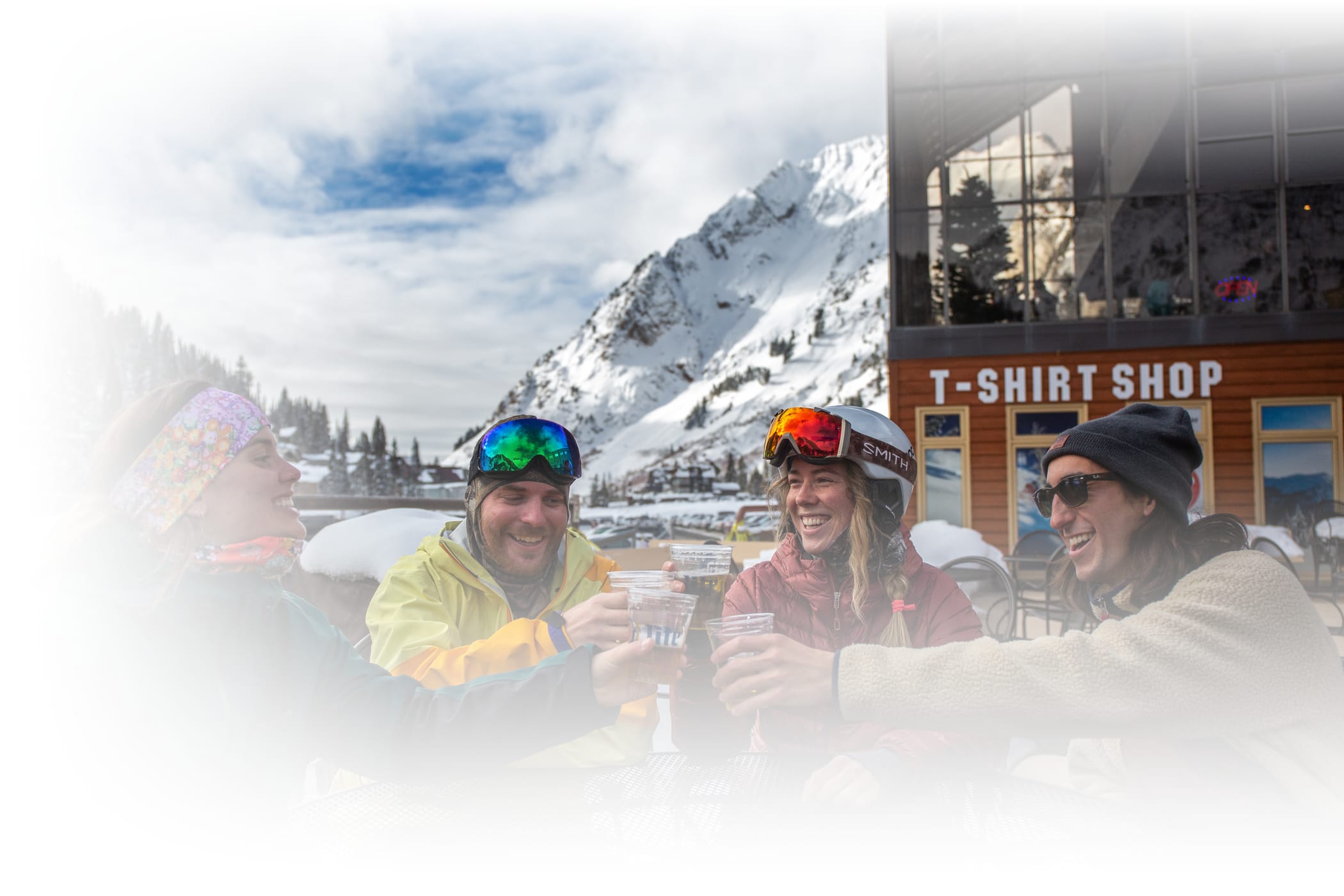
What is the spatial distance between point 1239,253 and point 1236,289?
553 mm

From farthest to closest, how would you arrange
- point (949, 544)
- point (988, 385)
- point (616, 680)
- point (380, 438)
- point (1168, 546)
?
point (380, 438) < point (988, 385) < point (949, 544) < point (1168, 546) < point (616, 680)

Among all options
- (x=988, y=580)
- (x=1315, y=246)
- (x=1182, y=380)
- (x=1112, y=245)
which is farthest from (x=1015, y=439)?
(x=988, y=580)

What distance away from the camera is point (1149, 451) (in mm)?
1456

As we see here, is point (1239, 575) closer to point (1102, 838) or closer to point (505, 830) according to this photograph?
point (1102, 838)

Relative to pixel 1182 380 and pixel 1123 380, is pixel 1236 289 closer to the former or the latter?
pixel 1182 380

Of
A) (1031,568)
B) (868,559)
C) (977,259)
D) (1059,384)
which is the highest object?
(977,259)

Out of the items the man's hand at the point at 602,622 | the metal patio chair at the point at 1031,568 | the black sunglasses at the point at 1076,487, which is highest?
the black sunglasses at the point at 1076,487

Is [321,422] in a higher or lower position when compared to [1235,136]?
lower

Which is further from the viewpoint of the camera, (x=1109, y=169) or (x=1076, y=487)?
(x=1109, y=169)

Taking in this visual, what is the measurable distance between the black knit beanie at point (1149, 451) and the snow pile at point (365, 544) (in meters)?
2.49

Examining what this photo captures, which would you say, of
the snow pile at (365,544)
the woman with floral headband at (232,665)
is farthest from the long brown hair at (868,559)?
the snow pile at (365,544)

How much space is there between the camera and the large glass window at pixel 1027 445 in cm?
1216

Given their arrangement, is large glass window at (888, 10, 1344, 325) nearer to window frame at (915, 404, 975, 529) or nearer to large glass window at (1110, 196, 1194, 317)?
large glass window at (1110, 196, 1194, 317)

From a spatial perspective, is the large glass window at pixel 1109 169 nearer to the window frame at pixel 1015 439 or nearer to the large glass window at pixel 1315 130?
the large glass window at pixel 1315 130
